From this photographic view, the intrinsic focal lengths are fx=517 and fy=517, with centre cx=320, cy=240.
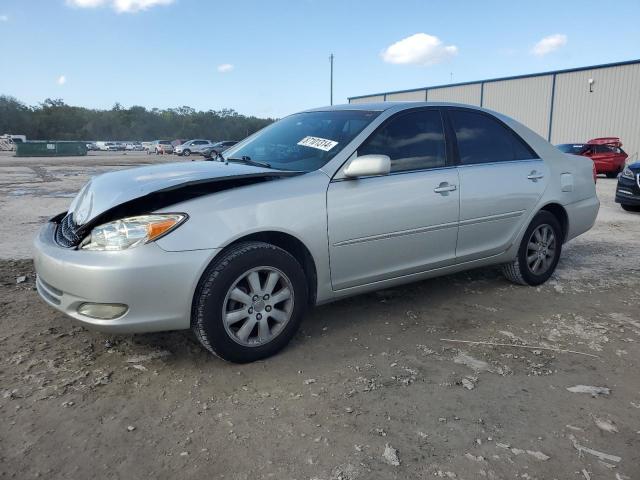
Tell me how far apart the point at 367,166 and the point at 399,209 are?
0.47 m

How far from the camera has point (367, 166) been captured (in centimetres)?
323

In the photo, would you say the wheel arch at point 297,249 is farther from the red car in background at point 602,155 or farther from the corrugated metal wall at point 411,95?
the corrugated metal wall at point 411,95

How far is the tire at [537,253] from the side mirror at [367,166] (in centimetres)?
188

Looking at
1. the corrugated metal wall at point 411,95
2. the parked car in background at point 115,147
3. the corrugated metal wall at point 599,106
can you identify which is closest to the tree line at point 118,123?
the parked car in background at point 115,147

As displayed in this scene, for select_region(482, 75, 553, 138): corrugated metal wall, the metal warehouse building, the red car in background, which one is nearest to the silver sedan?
the red car in background

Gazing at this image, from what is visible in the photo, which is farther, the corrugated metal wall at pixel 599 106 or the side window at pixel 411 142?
the corrugated metal wall at pixel 599 106

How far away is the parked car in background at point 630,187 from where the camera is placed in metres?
9.27

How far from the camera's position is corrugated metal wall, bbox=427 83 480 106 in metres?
35.0

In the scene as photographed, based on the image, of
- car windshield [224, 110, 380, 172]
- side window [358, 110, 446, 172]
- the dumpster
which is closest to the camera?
car windshield [224, 110, 380, 172]

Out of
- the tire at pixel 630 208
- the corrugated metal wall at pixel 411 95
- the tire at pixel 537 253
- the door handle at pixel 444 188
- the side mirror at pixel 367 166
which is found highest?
the corrugated metal wall at pixel 411 95

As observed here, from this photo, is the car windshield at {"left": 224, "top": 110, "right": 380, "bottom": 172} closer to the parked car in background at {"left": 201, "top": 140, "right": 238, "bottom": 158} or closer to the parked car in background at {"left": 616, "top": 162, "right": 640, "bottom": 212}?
the parked car in background at {"left": 201, "top": 140, "right": 238, "bottom": 158}

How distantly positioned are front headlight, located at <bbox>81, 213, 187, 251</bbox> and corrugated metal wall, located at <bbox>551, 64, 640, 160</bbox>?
2924cm

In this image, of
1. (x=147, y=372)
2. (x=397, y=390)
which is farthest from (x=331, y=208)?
(x=147, y=372)

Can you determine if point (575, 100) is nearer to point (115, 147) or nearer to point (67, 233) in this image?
point (67, 233)
